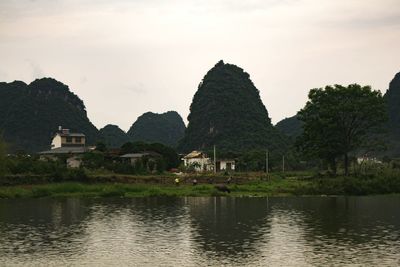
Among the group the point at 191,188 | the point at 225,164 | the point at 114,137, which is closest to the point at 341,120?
the point at 191,188

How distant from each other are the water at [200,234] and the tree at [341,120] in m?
21.8

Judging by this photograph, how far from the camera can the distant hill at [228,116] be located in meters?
140

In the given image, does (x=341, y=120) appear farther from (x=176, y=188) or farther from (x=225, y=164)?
(x=225, y=164)

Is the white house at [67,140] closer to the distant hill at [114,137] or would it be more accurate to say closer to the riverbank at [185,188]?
the riverbank at [185,188]

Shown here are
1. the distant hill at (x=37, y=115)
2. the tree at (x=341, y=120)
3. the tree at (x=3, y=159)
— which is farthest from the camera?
the distant hill at (x=37, y=115)

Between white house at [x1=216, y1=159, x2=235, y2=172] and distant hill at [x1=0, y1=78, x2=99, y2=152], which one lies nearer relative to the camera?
white house at [x1=216, y1=159, x2=235, y2=172]

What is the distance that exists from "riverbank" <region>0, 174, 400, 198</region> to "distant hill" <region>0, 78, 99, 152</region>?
9733 cm

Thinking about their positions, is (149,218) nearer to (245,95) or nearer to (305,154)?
(305,154)

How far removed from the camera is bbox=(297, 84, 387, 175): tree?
65438 mm

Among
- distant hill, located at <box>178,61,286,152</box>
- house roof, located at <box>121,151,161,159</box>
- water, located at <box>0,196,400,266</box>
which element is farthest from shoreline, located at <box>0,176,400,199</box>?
distant hill, located at <box>178,61,286,152</box>

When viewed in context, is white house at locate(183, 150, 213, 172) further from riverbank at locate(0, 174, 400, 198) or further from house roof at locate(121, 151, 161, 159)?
riverbank at locate(0, 174, 400, 198)

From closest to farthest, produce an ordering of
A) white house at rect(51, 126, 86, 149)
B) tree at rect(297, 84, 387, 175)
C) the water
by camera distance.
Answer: the water, tree at rect(297, 84, 387, 175), white house at rect(51, 126, 86, 149)

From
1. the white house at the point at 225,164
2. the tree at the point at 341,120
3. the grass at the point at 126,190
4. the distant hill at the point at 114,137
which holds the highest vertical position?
the distant hill at the point at 114,137

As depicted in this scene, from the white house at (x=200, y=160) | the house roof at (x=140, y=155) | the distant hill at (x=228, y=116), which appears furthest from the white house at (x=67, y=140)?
the distant hill at (x=228, y=116)
